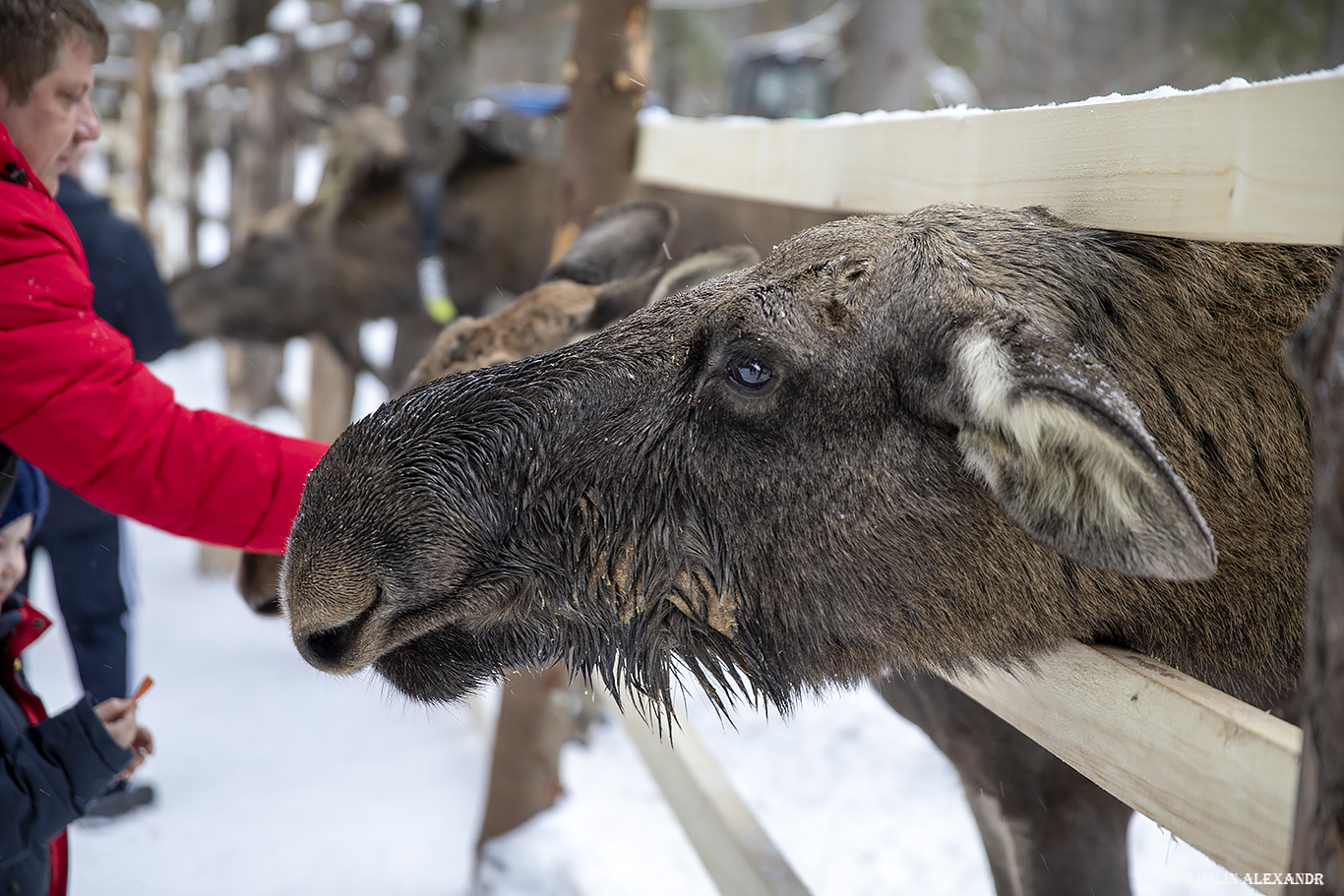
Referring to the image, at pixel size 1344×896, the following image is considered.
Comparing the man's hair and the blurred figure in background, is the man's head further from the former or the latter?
the blurred figure in background

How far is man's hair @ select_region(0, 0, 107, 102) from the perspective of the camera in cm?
210

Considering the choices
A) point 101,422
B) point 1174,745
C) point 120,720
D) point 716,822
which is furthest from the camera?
point 716,822

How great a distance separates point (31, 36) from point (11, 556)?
118 cm

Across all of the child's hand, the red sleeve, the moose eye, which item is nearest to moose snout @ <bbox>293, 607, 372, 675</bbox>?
the red sleeve

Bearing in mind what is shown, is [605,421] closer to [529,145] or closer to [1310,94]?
[1310,94]

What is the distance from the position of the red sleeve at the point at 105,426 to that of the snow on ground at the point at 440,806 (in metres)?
0.91

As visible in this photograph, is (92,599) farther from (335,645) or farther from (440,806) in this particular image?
(335,645)

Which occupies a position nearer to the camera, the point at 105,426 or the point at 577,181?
the point at 105,426

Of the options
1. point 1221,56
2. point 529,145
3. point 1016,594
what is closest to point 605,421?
point 1016,594

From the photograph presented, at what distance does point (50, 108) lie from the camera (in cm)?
222

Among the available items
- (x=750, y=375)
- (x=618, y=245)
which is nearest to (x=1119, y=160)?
(x=750, y=375)

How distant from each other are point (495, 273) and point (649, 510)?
4539 millimetres

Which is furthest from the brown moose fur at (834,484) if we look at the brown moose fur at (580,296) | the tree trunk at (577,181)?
the tree trunk at (577,181)

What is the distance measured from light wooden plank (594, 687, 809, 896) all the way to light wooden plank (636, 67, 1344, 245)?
1371 millimetres
